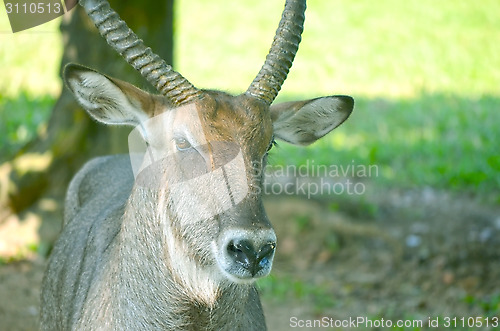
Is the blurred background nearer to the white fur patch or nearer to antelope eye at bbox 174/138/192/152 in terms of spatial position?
the white fur patch

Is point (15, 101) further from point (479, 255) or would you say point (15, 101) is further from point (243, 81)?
point (479, 255)

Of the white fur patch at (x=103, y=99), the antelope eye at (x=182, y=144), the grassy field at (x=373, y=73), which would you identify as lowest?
the grassy field at (x=373, y=73)

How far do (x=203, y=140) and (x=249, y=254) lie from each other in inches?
32.9

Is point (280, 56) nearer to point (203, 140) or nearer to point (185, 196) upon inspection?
point (203, 140)

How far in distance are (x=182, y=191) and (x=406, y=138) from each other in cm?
869

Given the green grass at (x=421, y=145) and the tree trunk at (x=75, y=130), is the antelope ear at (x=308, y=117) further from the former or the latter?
the green grass at (x=421, y=145)

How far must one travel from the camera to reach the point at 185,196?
4.55 meters

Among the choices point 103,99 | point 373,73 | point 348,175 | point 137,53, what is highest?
point 137,53

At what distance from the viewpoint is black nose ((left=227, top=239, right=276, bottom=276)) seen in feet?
13.4

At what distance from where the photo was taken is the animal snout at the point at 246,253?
408 centimetres

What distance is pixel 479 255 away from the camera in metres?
8.69

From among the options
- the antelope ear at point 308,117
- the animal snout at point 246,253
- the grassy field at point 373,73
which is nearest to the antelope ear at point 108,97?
the antelope ear at point 308,117

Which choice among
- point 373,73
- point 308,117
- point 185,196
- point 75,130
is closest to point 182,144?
point 185,196

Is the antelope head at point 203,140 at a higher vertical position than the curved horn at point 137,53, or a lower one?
lower
